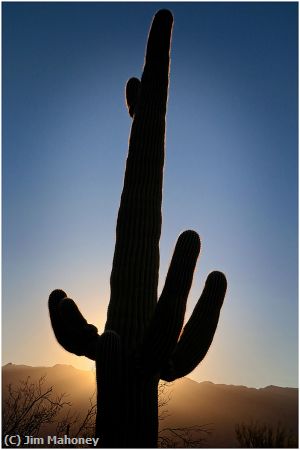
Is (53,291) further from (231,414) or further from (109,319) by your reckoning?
(231,414)

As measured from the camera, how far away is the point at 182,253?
5.06 m

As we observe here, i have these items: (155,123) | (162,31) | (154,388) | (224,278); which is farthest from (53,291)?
(162,31)

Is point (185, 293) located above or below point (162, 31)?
below

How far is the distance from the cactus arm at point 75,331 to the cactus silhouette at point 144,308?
0.04 feet

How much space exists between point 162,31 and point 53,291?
13.4 feet

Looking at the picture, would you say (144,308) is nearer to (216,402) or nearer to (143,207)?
(143,207)

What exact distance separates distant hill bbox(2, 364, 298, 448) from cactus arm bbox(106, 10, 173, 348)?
24.7 m

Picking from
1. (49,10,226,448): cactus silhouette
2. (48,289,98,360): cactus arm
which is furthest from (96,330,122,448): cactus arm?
(48,289,98,360): cactus arm

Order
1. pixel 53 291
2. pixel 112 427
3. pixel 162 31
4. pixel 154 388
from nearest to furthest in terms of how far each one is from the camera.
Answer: pixel 112 427 < pixel 154 388 < pixel 53 291 < pixel 162 31

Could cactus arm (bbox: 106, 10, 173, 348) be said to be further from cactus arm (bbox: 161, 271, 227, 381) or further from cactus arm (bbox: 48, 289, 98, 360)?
cactus arm (bbox: 161, 271, 227, 381)

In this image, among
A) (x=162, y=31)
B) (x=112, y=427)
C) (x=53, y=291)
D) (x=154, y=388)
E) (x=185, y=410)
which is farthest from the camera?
(x=185, y=410)

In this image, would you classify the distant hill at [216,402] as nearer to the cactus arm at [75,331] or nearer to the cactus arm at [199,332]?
the cactus arm at [75,331]

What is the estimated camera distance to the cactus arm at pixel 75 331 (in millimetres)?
5590

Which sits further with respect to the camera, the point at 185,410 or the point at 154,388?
the point at 185,410
